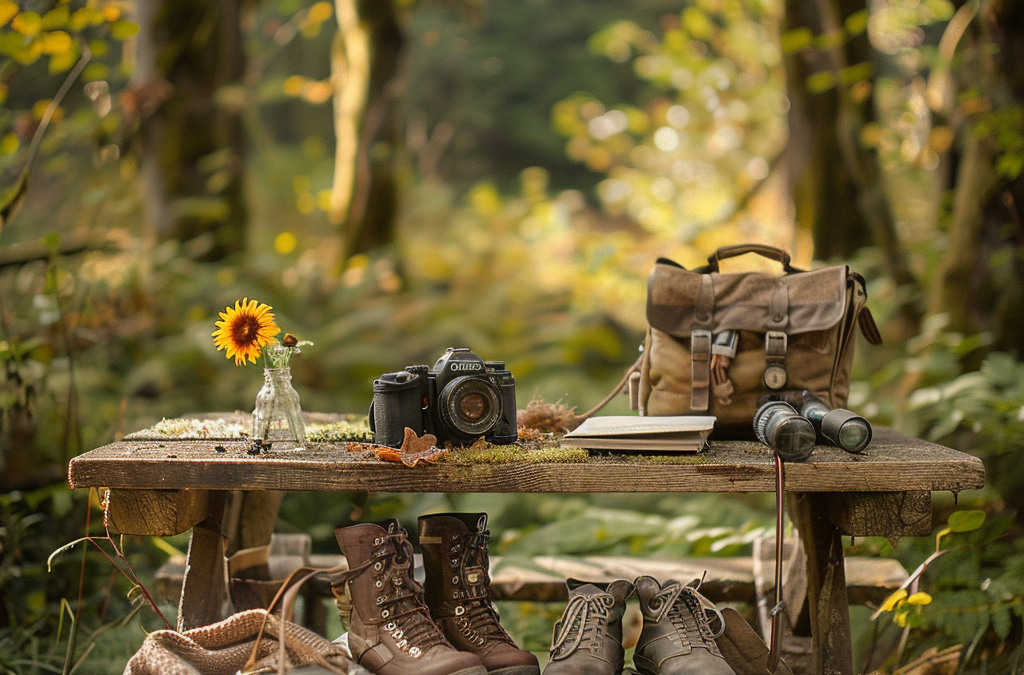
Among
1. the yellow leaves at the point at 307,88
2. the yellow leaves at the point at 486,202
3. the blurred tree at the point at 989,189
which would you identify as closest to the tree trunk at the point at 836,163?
the blurred tree at the point at 989,189

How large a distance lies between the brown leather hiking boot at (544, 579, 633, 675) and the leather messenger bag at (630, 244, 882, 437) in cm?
50

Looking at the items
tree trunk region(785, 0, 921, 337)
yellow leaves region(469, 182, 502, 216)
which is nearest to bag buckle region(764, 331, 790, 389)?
tree trunk region(785, 0, 921, 337)

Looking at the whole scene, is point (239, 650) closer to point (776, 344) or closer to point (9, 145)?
point (776, 344)

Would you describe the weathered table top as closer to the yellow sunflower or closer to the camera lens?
the camera lens

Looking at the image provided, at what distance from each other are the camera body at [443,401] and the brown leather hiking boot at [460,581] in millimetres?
206

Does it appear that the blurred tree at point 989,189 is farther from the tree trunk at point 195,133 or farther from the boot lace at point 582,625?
the tree trunk at point 195,133

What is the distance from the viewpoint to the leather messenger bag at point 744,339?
197cm

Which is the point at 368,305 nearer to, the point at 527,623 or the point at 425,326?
the point at 425,326

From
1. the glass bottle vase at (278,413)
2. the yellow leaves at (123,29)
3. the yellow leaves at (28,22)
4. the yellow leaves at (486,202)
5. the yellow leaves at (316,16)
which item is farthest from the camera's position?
the yellow leaves at (486,202)

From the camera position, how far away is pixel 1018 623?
2328 mm

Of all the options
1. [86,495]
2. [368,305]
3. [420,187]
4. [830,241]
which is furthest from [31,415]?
[420,187]

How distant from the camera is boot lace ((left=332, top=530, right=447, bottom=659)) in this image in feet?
5.44

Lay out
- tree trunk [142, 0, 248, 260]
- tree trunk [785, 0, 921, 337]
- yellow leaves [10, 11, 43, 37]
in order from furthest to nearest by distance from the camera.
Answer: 1. tree trunk [142, 0, 248, 260]
2. tree trunk [785, 0, 921, 337]
3. yellow leaves [10, 11, 43, 37]

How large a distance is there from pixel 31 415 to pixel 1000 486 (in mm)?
3506
